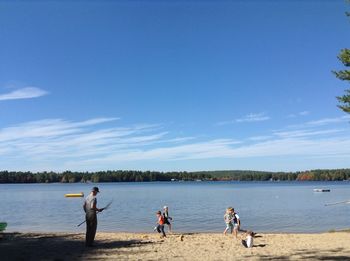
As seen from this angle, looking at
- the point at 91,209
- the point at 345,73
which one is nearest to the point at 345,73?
the point at 345,73

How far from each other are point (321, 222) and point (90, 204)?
24044 millimetres

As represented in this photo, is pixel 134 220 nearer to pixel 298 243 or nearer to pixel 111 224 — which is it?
pixel 111 224

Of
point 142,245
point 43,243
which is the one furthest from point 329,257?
point 43,243

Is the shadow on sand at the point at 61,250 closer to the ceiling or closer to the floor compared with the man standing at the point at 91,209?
closer to the floor

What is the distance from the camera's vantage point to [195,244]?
1664cm

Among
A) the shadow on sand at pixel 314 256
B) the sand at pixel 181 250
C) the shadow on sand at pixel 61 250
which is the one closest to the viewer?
the shadow on sand at pixel 314 256

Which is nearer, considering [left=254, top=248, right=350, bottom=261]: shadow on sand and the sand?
[left=254, top=248, right=350, bottom=261]: shadow on sand

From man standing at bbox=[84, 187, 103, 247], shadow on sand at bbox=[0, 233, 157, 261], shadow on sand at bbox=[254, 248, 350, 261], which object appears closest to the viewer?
shadow on sand at bbox=[254, 248, 350, 261]

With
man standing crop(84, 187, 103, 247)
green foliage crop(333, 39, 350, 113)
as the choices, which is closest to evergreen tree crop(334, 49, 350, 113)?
green foliage crop(333, 39, 350, 113)

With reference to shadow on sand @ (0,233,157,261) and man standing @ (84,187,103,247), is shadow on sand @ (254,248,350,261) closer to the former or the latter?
shadow on sand @ (0,233,157,261)

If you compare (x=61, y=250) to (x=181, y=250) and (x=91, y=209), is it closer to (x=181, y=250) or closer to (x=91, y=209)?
(x=91, y=209)

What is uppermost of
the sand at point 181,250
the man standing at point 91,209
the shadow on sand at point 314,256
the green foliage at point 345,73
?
the green foliage at point 345,73

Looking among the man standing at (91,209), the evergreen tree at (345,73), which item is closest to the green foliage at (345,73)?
the evergreen tree at (345,73)

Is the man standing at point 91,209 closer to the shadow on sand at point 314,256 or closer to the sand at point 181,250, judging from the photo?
the sand at point 181,250
